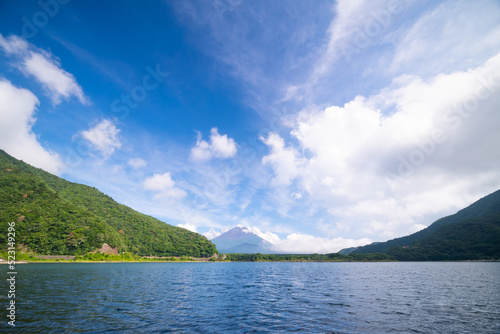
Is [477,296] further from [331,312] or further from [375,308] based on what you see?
[331,312]

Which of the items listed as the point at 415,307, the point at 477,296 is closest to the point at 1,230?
the point at 415,307

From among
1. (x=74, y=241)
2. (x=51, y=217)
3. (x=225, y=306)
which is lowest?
(x=225, y=306)

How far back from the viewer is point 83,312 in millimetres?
25641

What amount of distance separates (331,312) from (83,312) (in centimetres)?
3220

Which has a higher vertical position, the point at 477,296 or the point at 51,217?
the point at 51,217

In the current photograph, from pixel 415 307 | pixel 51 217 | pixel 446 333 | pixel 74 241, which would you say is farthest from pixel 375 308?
pixel 51 217

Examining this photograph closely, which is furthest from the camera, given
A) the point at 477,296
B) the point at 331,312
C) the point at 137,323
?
the point at 477,296

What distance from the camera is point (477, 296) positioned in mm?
40031

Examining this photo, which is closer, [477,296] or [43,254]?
[477,296]

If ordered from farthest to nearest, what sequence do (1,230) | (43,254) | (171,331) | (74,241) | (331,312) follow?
(74,241) < (43,254) < (1,230) < (331,312) < (171,331)

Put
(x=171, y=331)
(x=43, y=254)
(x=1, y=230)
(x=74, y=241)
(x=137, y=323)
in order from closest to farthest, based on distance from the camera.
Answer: (x=171, y=331), (x=137, y=323), (x=1, y=230), (x=43, y=254), (x=74, y=241)

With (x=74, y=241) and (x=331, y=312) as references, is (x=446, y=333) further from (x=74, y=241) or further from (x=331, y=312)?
(x=74, y=241)

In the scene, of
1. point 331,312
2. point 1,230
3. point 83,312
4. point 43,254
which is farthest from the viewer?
point 43,254

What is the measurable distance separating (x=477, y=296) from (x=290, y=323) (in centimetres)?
4359
